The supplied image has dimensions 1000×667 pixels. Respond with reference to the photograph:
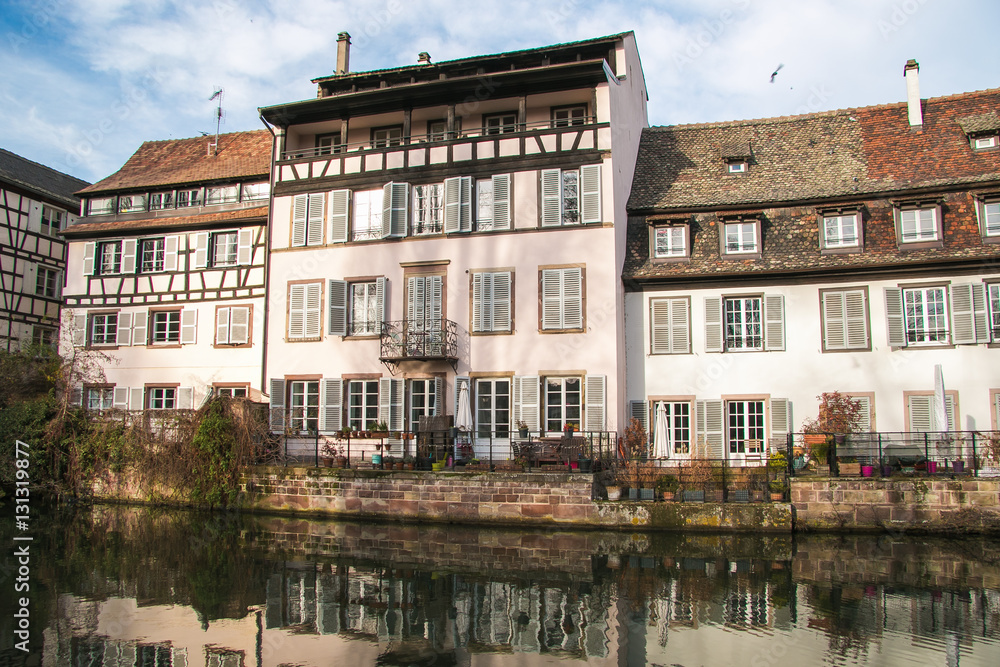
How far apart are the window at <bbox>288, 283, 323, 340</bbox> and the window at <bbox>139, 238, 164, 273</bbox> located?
6612 mm

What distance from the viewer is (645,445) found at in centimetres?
1902

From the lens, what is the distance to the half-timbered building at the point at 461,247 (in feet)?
65.3

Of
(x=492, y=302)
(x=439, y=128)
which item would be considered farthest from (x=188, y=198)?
(x=492, y=302)

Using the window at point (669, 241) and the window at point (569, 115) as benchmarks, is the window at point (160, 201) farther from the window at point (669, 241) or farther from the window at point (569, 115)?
the window at point (669, 241)

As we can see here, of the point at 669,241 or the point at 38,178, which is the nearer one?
the point at 669,241

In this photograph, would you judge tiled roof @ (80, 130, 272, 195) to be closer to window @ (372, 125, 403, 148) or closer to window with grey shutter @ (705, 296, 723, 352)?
window @ (372, 125, 403, 148)

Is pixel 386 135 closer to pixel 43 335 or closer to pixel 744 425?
pixel 744 425

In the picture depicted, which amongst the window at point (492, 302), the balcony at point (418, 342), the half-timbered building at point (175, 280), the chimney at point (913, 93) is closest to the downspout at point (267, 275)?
the half-timbered building at point (175, 280)

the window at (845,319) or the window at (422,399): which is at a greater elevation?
the window at (845,319)

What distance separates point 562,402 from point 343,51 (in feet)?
48.3

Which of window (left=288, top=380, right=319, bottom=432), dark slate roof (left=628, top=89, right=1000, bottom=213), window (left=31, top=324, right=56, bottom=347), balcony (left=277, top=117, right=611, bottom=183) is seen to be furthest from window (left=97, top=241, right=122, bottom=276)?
dark slate roof (left=628, top=89, right=1000, bottom=213)

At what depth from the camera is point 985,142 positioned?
20078mm

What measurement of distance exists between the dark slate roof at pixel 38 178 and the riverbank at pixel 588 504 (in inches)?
681

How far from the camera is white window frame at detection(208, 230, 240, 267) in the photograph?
2492 centimetres
